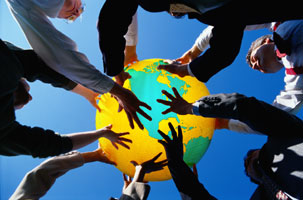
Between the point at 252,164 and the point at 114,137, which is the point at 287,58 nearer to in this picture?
the point at 252,164

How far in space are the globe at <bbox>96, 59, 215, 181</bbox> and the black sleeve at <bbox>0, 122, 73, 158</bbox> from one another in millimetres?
294

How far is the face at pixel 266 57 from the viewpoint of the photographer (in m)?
1.42

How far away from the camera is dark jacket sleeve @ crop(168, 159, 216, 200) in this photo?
90 centimetres

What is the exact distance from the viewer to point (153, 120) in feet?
3.55

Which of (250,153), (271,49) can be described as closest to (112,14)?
(250,153)

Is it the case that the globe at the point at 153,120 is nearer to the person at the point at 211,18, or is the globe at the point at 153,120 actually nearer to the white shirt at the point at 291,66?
the person at the point at 211,18

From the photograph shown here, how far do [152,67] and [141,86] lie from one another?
0.16m

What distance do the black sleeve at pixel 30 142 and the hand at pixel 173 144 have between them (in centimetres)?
55

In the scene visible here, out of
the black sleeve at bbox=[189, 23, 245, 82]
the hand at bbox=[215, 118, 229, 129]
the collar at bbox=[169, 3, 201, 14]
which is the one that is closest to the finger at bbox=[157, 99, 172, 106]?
the black sleeve at bbox=[189, 23, 245, 82]

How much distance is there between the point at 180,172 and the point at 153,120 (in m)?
0.31

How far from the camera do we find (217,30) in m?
0.88

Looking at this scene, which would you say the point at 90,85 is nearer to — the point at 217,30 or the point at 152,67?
the point at 152,67

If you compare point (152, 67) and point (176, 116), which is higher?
point (152, 67)

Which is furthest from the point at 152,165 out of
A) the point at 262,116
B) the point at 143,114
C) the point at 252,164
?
the point at 262,116
